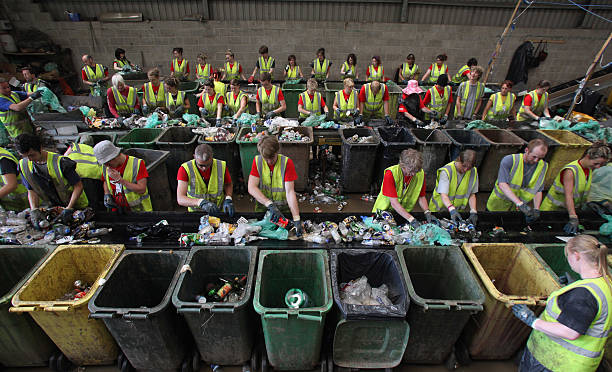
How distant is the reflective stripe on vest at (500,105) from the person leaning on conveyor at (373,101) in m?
2.18

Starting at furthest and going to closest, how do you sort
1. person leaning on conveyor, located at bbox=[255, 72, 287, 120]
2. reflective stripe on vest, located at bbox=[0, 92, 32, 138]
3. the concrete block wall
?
1. the concrete block wall
2. person leaning on conveyor, located at bbox=[255, 72, 287, 120]
3. reflective stripe on vest, located at bbox=[0, 92, 32, 138]

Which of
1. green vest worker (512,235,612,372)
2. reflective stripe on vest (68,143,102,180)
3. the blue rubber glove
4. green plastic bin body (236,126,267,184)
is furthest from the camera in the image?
green plastic bin body (236,126,267,184)

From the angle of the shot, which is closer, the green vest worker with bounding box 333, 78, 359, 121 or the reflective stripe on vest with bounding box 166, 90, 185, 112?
the green vest worker with bounding box 333, 78, 359, 121

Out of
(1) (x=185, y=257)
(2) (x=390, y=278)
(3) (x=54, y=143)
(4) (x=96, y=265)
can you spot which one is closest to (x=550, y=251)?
(2) (x=390, y=278)

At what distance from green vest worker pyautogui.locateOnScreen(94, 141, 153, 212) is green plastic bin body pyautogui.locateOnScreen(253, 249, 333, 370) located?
2009mm

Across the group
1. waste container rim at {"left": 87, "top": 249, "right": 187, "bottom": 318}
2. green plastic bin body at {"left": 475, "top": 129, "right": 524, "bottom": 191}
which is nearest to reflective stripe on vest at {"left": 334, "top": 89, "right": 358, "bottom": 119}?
green plastic bin body at {"left": 475, "top": 129, "right": 524, "bottom": 191}

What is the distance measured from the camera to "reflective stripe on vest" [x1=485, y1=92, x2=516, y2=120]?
20.8 ft

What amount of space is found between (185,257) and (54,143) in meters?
4.81

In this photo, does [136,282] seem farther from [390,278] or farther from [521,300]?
[521,300]

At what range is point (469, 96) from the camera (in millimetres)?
6582

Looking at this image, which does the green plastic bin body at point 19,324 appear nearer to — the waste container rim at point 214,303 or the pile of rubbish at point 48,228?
the pile of rubbish at point 48,228

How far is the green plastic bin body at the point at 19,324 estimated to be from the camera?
8.01 feet

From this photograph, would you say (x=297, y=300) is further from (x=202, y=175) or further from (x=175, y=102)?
(x=175, y=102)

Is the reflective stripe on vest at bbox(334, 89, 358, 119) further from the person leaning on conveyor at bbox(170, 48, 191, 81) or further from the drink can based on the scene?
the person leaning on conveyor at bbox(170, 48, 191, 81)
